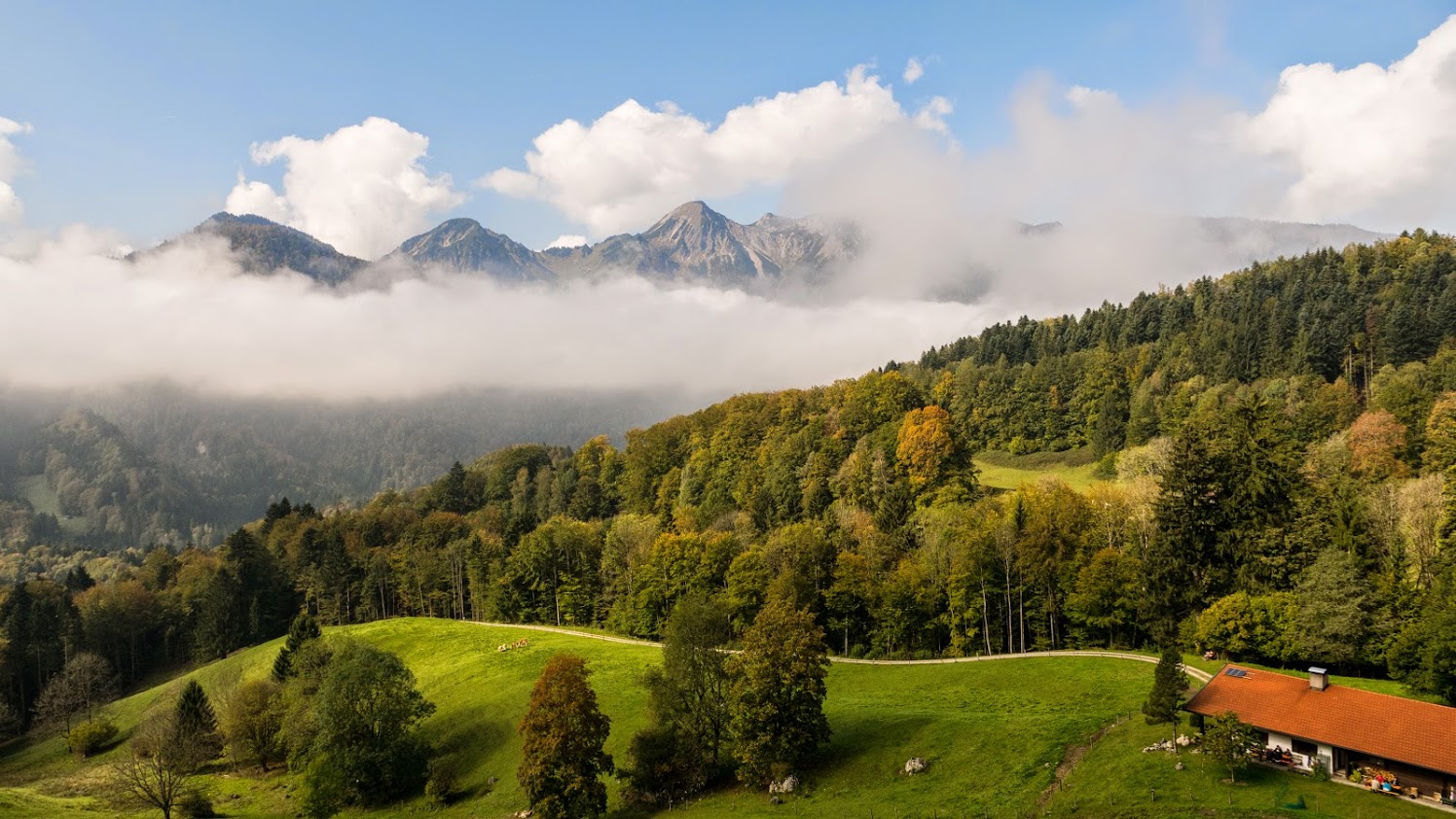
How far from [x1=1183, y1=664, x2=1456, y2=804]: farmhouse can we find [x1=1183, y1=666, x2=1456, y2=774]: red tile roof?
4 centimetres

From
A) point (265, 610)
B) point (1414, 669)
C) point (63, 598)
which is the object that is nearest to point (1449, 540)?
point (1414, 669)

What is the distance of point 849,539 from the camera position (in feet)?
293

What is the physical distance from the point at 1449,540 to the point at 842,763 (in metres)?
45.2

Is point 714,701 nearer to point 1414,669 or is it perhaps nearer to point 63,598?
point 1414,669

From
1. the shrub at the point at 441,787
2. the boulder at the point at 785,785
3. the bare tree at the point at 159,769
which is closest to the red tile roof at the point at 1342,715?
the boulder at the point at 785,785

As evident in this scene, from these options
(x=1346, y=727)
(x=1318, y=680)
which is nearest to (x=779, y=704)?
(x=1346, y=727)

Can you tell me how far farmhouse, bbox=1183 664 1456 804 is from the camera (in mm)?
34656

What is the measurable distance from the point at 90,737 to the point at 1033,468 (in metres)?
143

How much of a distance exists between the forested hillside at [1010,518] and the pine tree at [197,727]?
36.2 meters

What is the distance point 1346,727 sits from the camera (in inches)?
1447

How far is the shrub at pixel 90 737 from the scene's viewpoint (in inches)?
3228

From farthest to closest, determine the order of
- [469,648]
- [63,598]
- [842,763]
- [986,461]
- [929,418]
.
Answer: [986,461], [63,598], [929,418], [469,648], [842,763]

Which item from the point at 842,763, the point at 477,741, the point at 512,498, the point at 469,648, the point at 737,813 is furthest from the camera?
the point at 512,498

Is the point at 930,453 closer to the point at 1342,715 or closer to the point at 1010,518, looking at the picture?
the point at 1010,518
